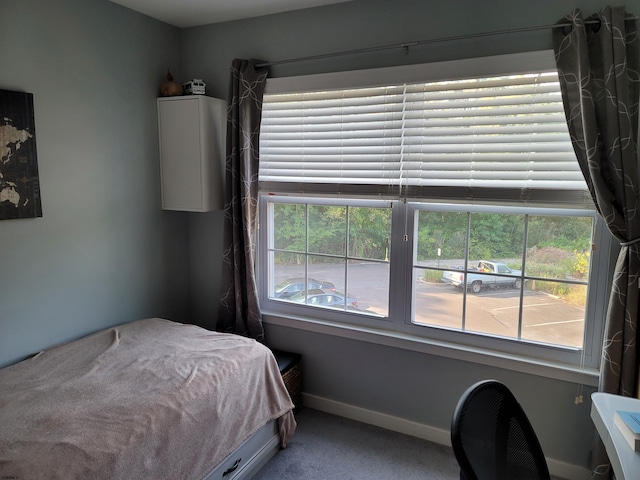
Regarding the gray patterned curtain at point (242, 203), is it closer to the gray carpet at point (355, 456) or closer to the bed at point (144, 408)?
the bed at point (144, 408)

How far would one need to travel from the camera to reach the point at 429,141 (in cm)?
232

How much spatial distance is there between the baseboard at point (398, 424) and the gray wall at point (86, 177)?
1263 mm

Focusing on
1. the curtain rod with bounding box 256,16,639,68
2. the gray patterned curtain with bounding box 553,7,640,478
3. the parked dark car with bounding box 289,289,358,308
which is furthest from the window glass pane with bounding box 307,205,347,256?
the gray patterned curtain with bounding box 553,7,640,478

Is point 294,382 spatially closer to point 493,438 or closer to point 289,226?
point 289,226

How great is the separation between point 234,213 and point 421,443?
177 centimetres

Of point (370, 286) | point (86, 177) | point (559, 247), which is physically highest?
point (86, 177)

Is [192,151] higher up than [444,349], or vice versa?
[192,151]

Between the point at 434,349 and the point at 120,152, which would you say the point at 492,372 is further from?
the point at 120,152

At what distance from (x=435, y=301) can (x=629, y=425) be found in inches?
51.1

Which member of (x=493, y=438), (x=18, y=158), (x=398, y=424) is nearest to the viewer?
(x=493, y=438)

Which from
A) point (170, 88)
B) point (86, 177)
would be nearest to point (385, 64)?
point (170, 88)

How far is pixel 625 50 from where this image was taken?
1.84 meters

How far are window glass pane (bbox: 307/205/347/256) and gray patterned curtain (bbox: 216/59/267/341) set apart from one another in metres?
0.38

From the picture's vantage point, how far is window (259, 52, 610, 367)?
211 cm
